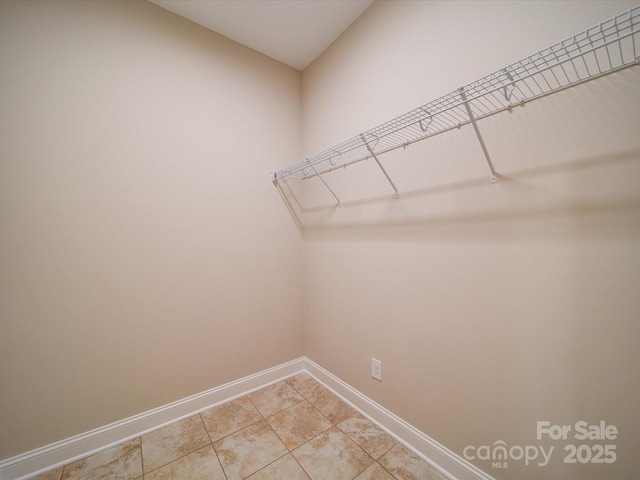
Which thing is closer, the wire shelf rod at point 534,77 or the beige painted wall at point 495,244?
the wire shelf rod at point 534,77

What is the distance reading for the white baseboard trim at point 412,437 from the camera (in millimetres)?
1146

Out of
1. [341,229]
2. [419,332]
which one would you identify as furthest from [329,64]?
[419,332]

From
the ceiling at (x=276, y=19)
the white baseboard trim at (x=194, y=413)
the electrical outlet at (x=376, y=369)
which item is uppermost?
the ceiling at (x=276, y=19)

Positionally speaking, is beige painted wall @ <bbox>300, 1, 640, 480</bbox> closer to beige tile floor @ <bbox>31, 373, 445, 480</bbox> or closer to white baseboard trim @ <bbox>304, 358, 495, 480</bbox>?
white baseboard trim @ <bbox>304, 358, 495, 480</bbox>

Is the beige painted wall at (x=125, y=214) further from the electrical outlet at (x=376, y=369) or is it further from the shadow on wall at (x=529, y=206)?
the shadow on wall at (x=529, y=206)

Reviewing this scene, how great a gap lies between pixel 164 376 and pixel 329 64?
7.89ft

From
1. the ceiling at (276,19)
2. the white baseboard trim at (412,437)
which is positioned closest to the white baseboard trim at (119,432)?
the white baseboard trim at (412,437)

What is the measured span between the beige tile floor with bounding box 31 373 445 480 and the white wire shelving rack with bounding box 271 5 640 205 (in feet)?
4.54

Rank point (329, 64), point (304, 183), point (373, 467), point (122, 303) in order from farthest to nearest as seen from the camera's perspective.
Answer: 1. point (304, 183)
2. point (329, 64)
3. point (122, 303)
4. point (373, 467)

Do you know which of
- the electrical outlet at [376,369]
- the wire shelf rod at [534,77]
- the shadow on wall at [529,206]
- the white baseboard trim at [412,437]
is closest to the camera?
the wire shelf rod at [534,77]

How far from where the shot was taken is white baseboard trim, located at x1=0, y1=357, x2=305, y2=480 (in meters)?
1.20

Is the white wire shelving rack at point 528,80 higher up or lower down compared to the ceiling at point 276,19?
lower down

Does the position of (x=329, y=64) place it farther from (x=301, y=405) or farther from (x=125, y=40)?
(x=301, y=405)

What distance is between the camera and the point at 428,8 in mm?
1261
